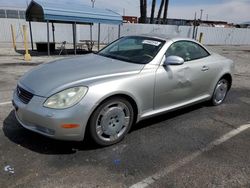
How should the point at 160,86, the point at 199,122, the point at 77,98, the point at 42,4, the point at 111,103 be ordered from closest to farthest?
the point at 77,98 → the point at 111,103 → the point at 160,86 → the point at 199,122 → the point at 42,4

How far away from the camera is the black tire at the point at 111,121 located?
3234 millimetres

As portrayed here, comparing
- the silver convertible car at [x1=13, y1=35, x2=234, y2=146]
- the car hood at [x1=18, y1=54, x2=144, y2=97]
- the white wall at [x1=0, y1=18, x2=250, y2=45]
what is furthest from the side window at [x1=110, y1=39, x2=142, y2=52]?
the white wall at [x1=0, y1=18, x2=250, y2=45]

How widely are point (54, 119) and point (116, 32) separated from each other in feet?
71.5

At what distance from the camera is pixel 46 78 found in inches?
132

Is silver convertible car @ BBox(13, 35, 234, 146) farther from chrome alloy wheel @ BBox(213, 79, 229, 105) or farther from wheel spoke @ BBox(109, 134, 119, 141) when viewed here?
chrome alloy wheel @ BBox(213, 79, 229, 105)

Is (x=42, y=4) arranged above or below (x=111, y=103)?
above

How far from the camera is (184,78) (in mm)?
4246

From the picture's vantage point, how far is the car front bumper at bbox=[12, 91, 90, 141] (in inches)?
117

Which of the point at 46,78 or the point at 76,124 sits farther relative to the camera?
the point at 46,78

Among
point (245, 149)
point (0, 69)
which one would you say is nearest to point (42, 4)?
point (0, 69)

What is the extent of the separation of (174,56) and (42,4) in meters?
11.1

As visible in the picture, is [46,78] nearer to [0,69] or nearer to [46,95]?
[46,95]

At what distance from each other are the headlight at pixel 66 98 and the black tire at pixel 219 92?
3198mm

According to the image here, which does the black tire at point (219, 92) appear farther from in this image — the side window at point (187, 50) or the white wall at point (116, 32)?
the white wall at point (116, 32)
